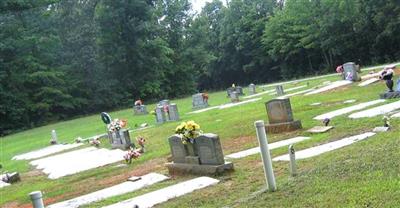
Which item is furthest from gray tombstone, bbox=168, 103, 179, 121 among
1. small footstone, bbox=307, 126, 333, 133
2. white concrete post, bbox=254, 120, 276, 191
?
white concrete post, bbox=254, 120, 276, 191

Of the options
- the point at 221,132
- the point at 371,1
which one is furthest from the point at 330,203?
the point at 371,1

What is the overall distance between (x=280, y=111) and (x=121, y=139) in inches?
220

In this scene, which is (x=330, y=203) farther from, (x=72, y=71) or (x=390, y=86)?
(x=72, y=71)

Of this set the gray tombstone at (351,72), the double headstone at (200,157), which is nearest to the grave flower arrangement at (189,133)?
the double headstone at (200,157)

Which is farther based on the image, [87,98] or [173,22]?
[173,22]

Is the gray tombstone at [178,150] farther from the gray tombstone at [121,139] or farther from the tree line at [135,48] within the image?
the tree line at [135,48]

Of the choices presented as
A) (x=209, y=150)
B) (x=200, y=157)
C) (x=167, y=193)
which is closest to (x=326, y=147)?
(x=209, y=150)

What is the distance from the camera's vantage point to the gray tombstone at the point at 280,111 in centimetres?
1360

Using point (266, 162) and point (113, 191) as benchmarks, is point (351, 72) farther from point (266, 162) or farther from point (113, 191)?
point (266, 162)

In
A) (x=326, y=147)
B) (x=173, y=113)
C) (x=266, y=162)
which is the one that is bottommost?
(x=326, y=147)

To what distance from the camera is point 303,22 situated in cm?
5112

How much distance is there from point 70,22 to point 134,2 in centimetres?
655

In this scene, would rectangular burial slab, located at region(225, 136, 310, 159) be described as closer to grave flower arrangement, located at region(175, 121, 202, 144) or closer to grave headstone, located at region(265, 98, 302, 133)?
grave flower arrangement, located at region(175, 121, 202, 144)

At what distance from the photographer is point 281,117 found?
13.8 meters
